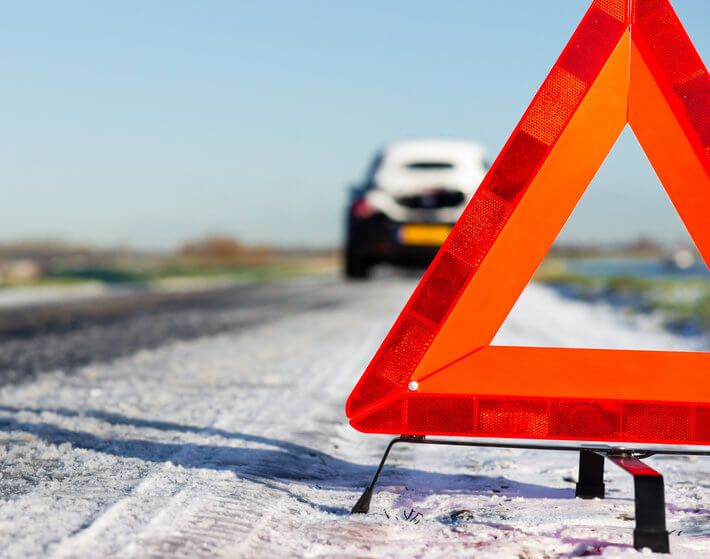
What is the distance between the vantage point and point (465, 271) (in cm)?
281

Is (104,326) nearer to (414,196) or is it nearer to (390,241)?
(390,241)

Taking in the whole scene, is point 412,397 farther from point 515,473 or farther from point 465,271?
point 515,473

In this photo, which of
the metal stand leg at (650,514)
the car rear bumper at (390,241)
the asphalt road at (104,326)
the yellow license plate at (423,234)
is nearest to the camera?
the metal stand leg at (650,514)

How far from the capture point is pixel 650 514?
8.86 feet

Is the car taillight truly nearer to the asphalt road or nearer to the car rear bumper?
the car rear bumper

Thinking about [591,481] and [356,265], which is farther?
[356,265]

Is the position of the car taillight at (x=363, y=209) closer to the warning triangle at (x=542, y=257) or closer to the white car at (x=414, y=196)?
the white car at (x=414, y=196)

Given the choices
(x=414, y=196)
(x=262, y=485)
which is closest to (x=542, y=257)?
(x=262, y=485)

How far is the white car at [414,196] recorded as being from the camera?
10.8 meters

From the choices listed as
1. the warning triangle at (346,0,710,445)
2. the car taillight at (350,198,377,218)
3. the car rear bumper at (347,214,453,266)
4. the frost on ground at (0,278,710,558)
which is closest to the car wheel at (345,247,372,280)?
the car rear bumper at (347,214,453,266)

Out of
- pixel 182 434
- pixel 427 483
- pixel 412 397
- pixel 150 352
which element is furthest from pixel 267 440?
pixel 150 352

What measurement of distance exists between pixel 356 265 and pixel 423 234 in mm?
1882

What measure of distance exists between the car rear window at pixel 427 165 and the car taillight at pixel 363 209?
0.68 m

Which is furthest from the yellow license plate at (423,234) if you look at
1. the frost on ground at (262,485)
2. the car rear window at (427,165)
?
the frost on ground at (262,485)
